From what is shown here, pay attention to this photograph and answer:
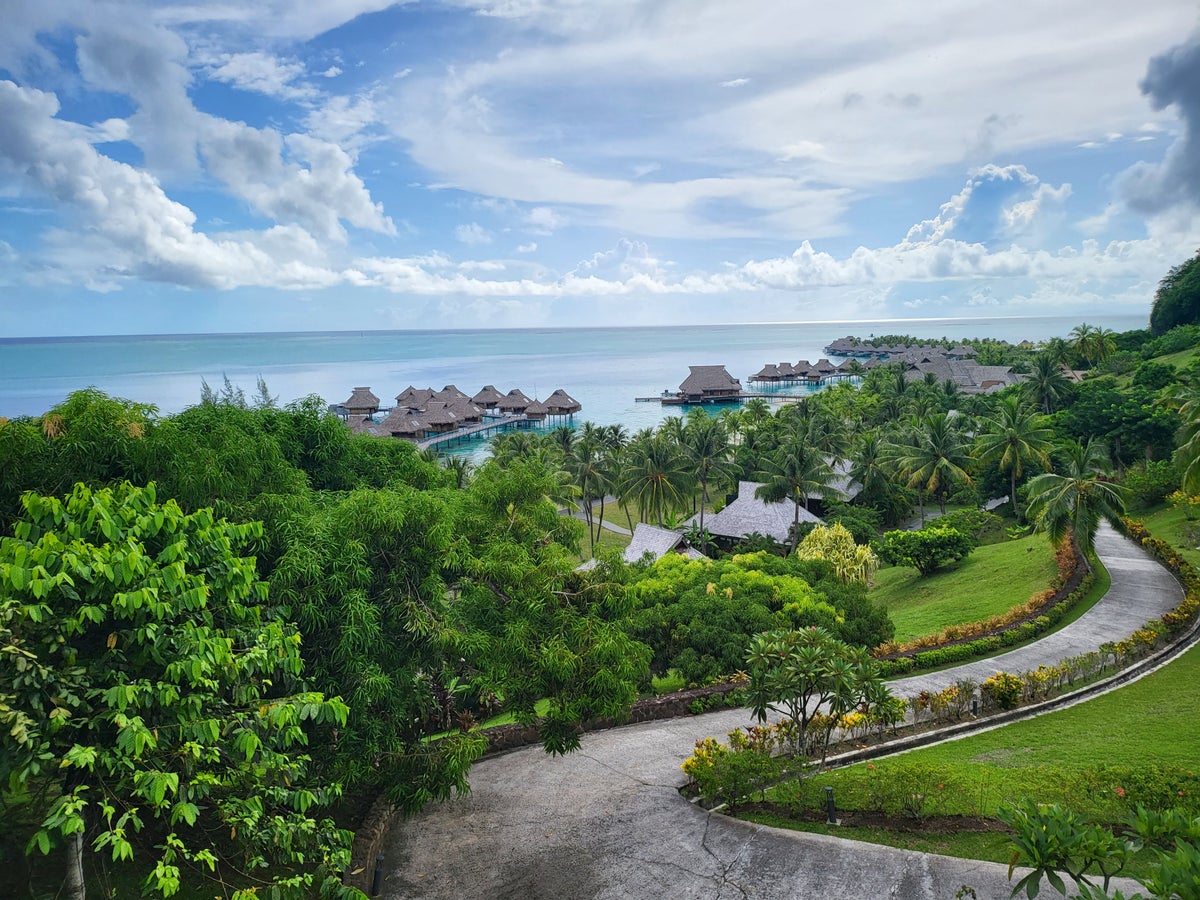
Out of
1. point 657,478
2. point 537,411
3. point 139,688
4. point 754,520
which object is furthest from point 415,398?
point 139,688

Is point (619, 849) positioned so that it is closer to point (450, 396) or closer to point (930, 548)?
point (930, 548)

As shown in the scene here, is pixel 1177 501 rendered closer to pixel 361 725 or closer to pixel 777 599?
pixel 777 599

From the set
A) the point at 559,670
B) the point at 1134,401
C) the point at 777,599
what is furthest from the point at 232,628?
the point at 1134,401

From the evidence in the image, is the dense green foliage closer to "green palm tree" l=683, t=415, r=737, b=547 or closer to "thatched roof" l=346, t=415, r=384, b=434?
"green palm tree" l=683, t=415, r=737, b=547

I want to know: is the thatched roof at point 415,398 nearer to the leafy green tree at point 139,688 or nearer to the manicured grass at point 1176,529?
the manicured grass at point 1176,529

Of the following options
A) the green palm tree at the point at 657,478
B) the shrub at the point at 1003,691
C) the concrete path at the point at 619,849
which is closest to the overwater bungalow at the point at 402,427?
the green palm tree at the point at 657,478

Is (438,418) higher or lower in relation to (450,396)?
lower
